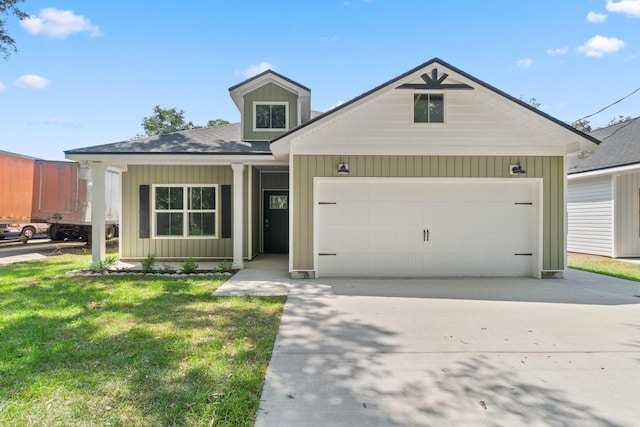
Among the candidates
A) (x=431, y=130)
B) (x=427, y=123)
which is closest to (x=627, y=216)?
(x=431, y=130)

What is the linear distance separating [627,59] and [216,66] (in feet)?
55.5

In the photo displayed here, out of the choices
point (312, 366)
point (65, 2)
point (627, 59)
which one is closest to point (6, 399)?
point (312, 366)

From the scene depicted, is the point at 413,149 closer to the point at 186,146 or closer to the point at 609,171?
the point at 186,146

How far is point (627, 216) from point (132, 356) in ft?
46.1

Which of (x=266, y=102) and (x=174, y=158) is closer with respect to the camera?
(x=174, y=158)

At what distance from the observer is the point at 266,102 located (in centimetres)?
995

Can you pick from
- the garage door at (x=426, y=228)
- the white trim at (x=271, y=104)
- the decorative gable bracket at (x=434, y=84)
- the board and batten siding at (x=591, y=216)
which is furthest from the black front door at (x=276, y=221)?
the board and batten siding at (x=591, y=216)

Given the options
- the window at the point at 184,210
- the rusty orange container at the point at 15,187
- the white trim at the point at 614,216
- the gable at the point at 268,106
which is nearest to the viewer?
the window at the point at 184,210

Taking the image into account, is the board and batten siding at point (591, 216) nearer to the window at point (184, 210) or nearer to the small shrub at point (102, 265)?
the window at point (184, 210)

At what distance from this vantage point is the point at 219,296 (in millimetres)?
5605

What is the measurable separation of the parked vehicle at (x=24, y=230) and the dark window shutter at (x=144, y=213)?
311 inches

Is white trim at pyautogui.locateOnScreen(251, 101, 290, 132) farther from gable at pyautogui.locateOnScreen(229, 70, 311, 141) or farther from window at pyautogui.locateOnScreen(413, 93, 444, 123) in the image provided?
window at pyautogui.locateOnScreen(413, 93, 444, 123)

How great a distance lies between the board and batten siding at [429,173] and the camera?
7230mm

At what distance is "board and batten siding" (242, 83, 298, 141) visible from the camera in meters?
9.89
